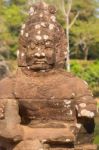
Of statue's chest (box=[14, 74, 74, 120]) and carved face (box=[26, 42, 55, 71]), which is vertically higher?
carved face (box=[26, 42, 55, 71])

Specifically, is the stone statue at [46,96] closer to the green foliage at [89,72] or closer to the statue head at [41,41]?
the statue head at [41,41]

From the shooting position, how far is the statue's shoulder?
591 centimetres

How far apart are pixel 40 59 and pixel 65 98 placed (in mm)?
465

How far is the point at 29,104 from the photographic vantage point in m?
5.91

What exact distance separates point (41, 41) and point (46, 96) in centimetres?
56

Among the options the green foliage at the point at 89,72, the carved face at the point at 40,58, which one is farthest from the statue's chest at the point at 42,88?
the green foliage at the point at 89,72

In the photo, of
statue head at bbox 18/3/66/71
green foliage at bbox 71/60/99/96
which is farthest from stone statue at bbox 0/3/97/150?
green foliage at bbox 71/60/99/96

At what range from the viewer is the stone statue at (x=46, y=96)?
5828 millimetres

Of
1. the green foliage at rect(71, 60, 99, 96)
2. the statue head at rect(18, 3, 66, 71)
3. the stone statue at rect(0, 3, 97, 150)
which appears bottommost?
the green foliage at rect(71, 60, 99, 96)

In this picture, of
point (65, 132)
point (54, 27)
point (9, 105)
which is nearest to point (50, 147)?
point (65, 132)

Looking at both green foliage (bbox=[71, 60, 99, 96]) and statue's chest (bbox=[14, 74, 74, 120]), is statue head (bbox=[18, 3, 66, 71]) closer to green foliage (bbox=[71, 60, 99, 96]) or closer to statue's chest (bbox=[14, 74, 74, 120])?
statue's chest (bbox=[14, 74, 74, 120])

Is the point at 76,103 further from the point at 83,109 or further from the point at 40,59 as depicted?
the point at 40,59

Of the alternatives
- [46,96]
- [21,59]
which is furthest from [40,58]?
[46,96]

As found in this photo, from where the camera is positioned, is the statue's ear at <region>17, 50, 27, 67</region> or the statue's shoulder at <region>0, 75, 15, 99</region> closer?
the statue's shoulder at <region>0, 75, 15, 99</region>
